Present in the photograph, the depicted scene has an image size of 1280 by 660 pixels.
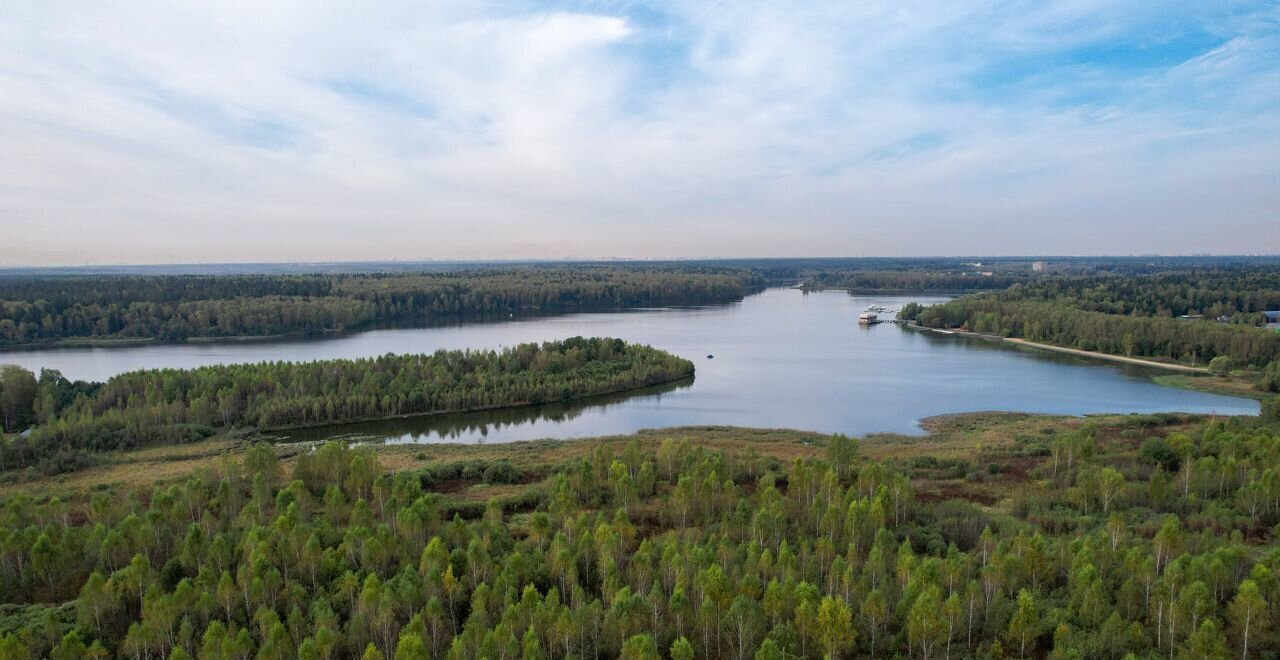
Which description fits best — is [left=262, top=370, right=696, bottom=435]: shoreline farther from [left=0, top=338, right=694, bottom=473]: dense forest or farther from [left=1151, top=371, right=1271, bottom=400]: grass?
[left=1151, top=371, right=1271, bottom=400]: grass

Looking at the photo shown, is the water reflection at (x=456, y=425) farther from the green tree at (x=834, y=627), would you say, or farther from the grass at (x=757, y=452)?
the green tree at (x=834, y=627)

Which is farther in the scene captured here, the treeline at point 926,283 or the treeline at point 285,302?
the treeline at point 926,283

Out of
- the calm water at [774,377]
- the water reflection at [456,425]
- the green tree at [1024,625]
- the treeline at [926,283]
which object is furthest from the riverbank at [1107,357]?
the treeline at [926,283]

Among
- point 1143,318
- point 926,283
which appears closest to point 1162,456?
point 1143,318

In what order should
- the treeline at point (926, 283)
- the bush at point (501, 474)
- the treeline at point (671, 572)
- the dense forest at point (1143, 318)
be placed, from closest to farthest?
the treeline at point (671, 572), the bush at point (501, 474), the dense forest at point (1143, 318), the treeline at point (926, 283)

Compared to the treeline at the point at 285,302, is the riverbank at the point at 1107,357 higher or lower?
lower

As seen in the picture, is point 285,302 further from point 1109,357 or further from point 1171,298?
point 1171,298
